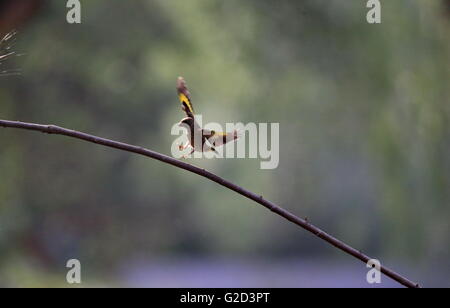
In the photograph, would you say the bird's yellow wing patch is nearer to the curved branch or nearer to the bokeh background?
the curved branch

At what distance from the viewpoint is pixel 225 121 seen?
5.80 meters

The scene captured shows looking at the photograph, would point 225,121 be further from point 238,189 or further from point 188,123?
point 238,189

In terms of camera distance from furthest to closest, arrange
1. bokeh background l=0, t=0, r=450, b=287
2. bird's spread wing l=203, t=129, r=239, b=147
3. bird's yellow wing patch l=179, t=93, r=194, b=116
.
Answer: bokeh background l=0, t=0, r=450, b=287 → bird's yellow wing patch l=179, t=93, r=194, b=116 → bird's spread wing l=203, t=129, r=239, b=147

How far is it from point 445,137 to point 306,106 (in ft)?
5.64

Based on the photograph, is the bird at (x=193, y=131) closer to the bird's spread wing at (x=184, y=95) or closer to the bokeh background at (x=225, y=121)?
the bird's spread wing at (x=184, y=95)

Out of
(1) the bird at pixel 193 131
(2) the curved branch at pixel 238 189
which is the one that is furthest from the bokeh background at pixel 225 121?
(2) the curved branch at pixel 238 189

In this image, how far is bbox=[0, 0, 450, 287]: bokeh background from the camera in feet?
12.6

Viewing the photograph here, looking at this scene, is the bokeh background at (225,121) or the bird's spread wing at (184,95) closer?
the bird's spread wing at (184,95)

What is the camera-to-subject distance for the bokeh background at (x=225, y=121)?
3.86 meters

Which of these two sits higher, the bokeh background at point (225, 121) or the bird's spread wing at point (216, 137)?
the bokeh background at point (225, 121)

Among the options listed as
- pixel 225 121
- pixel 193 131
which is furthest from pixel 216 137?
pixel 225 121

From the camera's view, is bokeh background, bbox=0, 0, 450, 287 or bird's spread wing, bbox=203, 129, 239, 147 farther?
bokeh background, bbox=0, 0, 450, 287

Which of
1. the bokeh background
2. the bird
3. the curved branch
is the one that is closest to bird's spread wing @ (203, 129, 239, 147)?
the bird
